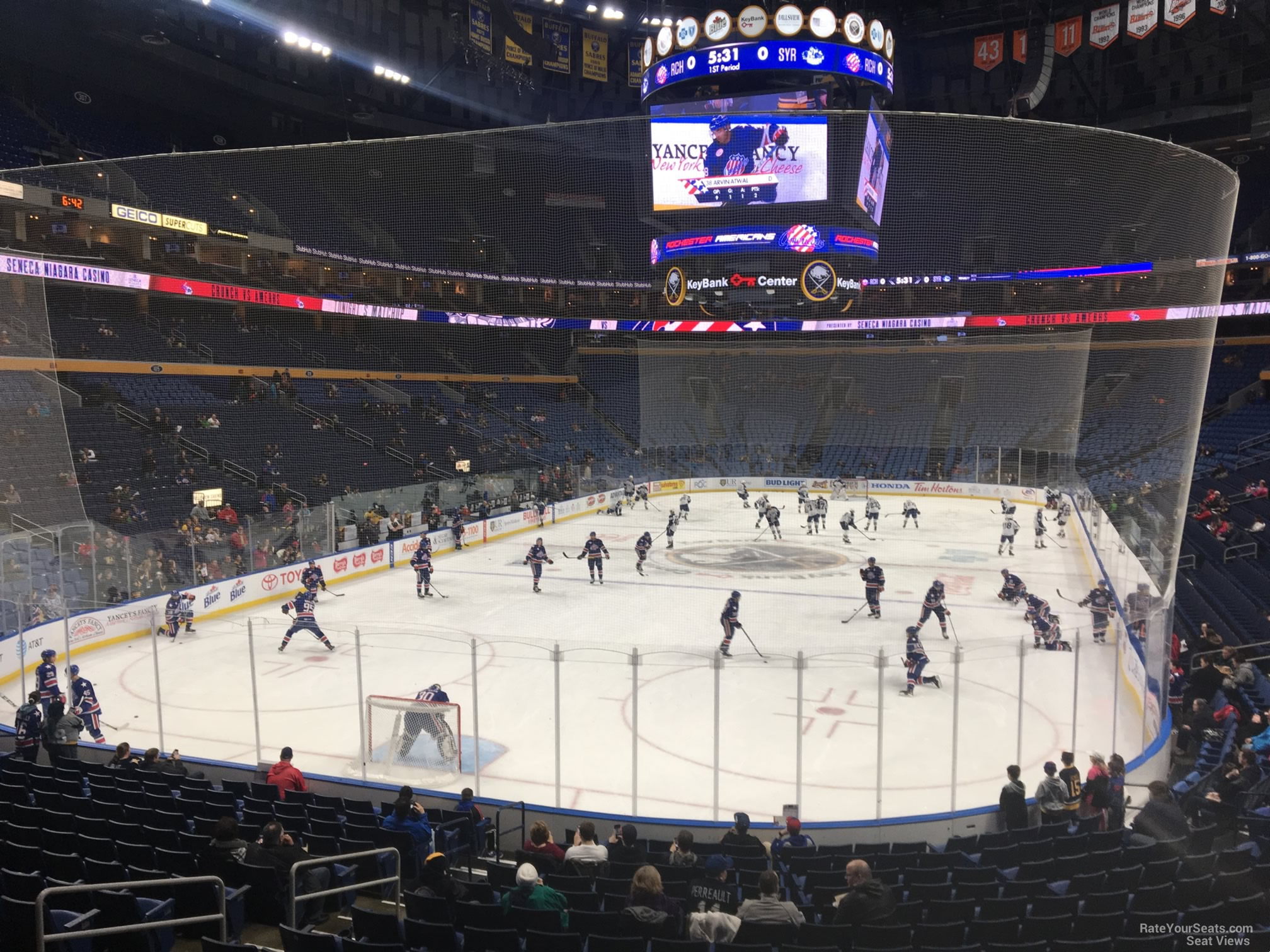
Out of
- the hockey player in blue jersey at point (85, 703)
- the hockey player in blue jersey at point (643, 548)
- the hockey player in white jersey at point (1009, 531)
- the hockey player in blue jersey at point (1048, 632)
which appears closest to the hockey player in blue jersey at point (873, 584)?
the hockey player in blue jersey at point (1048, 632)

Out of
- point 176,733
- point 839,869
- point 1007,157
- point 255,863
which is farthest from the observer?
point 1007,157

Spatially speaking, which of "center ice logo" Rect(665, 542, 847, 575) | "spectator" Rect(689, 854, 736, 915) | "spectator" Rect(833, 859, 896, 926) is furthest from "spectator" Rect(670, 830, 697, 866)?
"center ice logo" Rect(665, 542, 847, 575)

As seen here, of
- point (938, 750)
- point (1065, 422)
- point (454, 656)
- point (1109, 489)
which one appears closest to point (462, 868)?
point (938, 750)

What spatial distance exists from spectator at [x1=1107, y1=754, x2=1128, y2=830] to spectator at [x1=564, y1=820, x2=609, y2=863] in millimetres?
3737

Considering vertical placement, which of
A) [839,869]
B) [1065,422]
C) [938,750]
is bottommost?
[938,750]

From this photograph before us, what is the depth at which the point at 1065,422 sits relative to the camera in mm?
19156

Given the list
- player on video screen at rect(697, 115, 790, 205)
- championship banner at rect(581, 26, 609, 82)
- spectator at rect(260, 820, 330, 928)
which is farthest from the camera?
championship banner at rect(581, 26, 609, 82)

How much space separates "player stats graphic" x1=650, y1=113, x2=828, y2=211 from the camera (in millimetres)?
17078

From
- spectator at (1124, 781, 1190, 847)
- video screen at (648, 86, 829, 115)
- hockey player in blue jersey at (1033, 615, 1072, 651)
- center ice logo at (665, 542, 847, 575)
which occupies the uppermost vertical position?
video screen at (648, 86, 829, 115)

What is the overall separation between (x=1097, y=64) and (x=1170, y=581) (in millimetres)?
28435

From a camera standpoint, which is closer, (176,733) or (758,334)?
(176,733)

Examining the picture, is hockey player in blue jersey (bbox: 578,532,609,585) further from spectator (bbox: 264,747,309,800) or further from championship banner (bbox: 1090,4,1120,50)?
championship banner (bbox: 1090,4,1120,50)

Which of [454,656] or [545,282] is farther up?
[545,282]

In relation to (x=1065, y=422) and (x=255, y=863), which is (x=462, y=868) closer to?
(x=255, y=863)
